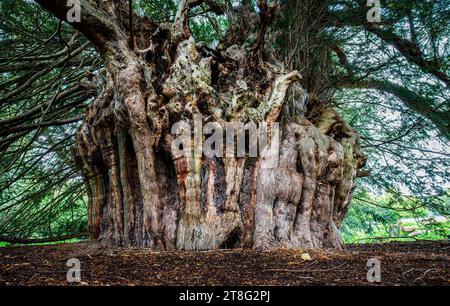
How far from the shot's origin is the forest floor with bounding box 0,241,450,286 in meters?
1.64

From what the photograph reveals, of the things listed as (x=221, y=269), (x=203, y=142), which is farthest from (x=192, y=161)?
(x=221, y=269)

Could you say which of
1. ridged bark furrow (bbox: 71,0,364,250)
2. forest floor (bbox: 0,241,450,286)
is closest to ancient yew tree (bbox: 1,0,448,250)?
ridged bark furrow (bbox: 71,0,364,250)

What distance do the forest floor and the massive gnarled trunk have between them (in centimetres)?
59

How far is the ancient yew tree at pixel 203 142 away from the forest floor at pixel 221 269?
59 cm

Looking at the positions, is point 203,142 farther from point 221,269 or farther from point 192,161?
point 221,269

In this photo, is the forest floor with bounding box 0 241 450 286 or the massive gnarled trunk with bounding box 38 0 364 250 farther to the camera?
the massive gnarled trunk with bounding box 38 0 364 250

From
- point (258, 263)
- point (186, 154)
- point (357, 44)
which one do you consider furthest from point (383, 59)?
point (258, 263)

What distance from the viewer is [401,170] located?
4848 mm

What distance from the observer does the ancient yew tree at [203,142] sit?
2.94m

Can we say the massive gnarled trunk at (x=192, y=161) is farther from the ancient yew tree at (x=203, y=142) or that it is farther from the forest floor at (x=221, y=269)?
the forest floor at (x=221, y=269)

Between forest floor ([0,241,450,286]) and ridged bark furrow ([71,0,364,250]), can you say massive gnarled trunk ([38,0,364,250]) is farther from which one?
forest floor ([0,241,450,286])

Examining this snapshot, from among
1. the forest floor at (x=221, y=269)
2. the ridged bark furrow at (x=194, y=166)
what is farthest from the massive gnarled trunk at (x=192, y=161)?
the forest floor at (x=221, y=269)

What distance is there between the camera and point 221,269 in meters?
1.91
